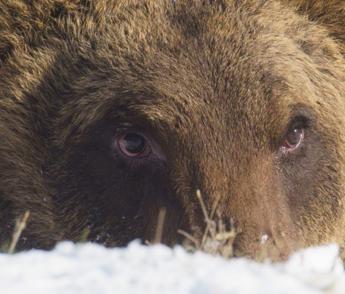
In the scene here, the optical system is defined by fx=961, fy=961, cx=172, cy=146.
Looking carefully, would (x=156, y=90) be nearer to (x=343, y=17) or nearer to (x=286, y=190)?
(x=286, y=190)

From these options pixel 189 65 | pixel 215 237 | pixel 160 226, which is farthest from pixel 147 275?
pixel 189 65

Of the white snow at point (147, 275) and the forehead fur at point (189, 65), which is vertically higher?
the forehead fur at point (189, 65)

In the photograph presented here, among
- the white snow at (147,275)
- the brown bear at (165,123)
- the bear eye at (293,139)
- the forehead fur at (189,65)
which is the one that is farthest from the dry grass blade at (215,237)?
the bear eye at (293,139)

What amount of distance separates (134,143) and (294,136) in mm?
1096

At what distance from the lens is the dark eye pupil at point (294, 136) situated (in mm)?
6500

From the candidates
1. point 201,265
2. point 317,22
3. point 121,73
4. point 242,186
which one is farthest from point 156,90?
point 201,265

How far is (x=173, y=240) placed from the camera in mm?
6047

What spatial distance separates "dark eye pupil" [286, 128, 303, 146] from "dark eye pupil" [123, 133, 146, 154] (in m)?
0.98

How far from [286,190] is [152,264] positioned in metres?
2.21

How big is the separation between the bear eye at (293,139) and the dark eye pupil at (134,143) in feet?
3.12

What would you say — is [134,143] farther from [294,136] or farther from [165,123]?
[294,136]

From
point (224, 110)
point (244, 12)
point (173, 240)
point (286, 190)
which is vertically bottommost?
point (173, 240)

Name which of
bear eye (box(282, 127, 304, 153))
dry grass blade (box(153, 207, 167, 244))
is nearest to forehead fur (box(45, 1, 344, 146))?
bear eye (box(282, 127, 304, 153))

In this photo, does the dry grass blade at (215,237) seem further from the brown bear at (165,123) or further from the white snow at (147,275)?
the white snow at (147,275)
